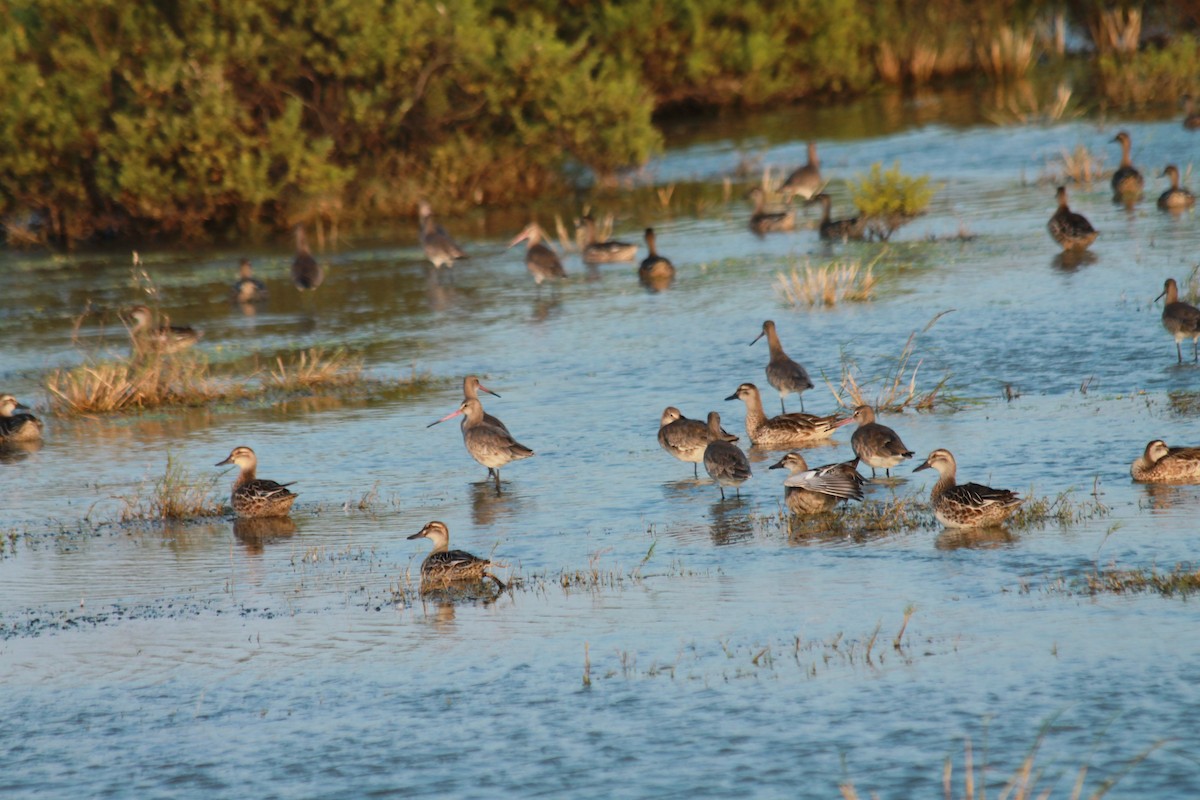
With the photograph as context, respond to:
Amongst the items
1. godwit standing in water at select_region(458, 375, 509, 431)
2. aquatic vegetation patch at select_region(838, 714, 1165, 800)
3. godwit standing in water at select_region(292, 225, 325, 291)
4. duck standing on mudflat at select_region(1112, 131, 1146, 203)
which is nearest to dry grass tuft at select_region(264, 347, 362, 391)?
godwit standing in water at select_region(458, 375, 509, 431)

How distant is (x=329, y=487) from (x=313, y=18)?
1866 cm

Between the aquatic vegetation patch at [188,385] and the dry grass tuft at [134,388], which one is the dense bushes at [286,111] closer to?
the aquatic vegetation patch at [188,385]

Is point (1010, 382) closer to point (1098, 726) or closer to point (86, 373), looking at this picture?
point (1098, 726)

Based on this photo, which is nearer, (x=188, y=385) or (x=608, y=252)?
(x=188, y=385)

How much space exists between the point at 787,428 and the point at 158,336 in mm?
8617

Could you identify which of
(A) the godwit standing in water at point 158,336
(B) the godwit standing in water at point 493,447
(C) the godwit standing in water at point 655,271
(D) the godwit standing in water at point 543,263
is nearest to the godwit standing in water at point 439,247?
(D) the godwit standing in water at point 543,263

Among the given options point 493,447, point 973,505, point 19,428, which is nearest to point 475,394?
point 493,447

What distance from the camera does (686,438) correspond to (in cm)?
1348

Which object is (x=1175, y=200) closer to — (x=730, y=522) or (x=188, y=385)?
(x=188, y=385)

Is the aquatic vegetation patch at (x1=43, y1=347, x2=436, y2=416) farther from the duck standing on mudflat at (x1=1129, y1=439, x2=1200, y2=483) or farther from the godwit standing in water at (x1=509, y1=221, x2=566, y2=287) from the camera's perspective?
the duck standing on mudflat at (x1=1129, y1=439, x2=1200, y2=483)

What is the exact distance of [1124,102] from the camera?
120 feet

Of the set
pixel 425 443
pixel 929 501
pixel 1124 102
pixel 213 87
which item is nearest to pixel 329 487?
pixel 425 443

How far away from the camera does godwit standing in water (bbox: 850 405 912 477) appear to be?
1288cm

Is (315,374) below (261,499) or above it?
above
